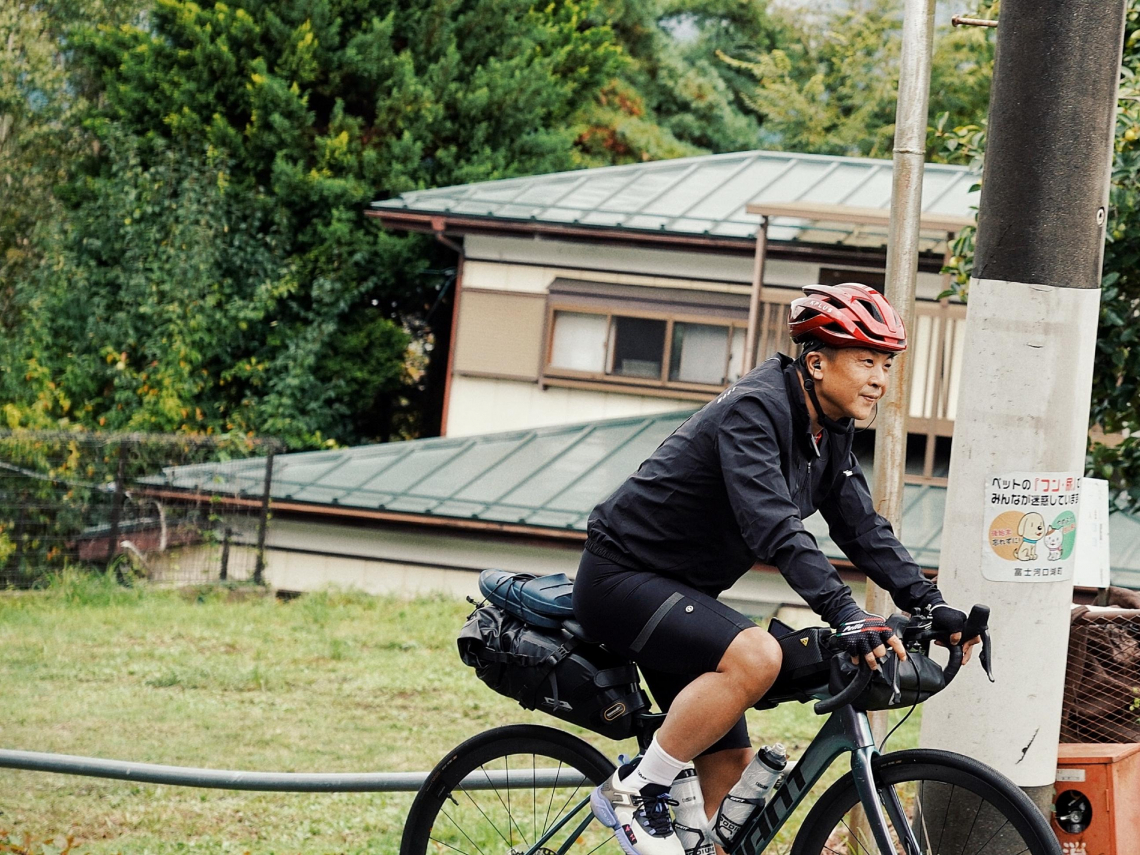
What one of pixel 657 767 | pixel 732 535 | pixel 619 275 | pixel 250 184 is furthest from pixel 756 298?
pixel 657 767

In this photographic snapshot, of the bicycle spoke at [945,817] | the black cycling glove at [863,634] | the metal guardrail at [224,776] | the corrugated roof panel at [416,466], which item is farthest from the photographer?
the corrugated roof panel at [416,466]

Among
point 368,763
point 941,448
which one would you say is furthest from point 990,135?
point 941,448

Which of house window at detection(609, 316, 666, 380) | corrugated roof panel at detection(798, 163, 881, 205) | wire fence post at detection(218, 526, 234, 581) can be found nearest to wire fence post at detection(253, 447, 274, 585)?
wire fence post at detection(218, 526, 234, 581)

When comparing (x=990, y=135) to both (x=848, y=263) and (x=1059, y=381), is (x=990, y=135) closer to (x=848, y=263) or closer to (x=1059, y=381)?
(x=1059, y=381)

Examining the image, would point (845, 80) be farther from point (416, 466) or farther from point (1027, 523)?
point (1027, 523)

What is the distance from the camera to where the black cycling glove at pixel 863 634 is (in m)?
3.11

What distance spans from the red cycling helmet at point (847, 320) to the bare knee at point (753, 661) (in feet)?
2.71

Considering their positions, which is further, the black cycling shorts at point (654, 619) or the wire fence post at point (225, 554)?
the wire fence post at point (225, 554)

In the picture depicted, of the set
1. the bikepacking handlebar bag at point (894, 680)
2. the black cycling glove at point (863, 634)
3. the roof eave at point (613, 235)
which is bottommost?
the bikepacking handlebar bag at point (894, 680)

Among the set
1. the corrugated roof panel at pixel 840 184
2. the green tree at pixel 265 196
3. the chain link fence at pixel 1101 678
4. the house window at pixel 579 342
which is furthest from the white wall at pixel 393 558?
the chain link fence at pixel 1101 678

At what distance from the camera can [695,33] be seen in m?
35.0

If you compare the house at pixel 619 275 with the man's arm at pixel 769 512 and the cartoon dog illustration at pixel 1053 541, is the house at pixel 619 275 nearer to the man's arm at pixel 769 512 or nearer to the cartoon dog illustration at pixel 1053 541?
the cartoon dog illustration at pixel 1053 541

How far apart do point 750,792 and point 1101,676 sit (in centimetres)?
160

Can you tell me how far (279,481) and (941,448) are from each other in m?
7.85
